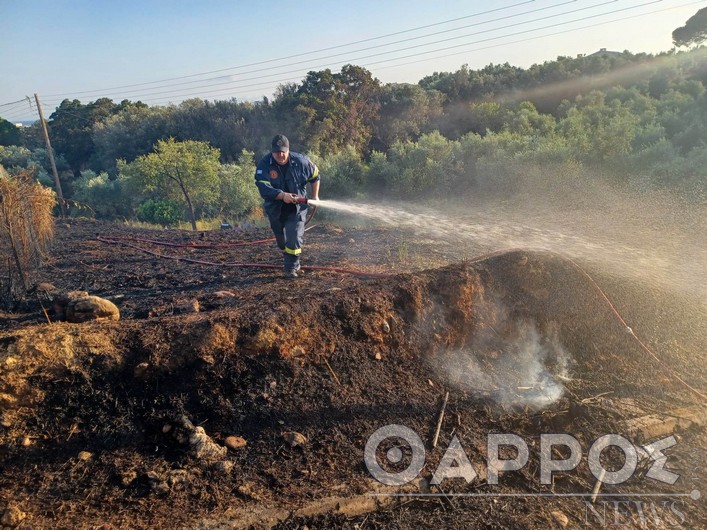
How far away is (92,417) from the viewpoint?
351 cm

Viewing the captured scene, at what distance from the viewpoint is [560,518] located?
320 cm

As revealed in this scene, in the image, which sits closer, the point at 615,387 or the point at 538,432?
the point at 538,432

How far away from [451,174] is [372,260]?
29.6 feet

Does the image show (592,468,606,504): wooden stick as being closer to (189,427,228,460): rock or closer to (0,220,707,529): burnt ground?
(0,220,707,529): burnt ground

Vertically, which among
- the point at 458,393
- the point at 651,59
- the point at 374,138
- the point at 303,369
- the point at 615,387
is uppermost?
the point at 651,59

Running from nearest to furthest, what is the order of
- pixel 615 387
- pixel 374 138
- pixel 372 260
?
pixel 615 387
pixel 372 260
pixel 374 138

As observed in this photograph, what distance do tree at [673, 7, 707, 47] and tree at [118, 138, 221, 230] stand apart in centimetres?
3400

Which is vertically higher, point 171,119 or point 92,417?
point 171,119

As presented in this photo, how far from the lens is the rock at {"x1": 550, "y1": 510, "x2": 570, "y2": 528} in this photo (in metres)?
3.16

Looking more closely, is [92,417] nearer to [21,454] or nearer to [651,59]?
[21,454]

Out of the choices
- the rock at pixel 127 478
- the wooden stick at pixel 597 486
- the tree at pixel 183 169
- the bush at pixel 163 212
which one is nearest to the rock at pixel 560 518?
the wooden stick at pixel 597 486

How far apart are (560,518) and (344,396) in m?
1.83

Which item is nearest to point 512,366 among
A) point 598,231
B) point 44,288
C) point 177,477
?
point 177,477

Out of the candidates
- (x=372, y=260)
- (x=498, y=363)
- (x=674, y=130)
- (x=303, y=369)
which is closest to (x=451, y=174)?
(x=674, y=130)
